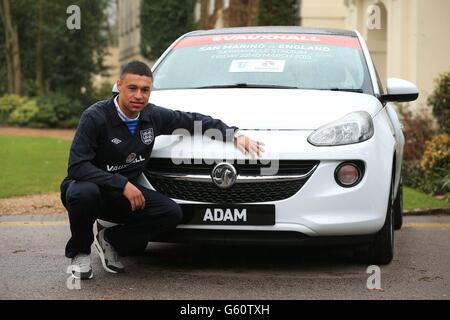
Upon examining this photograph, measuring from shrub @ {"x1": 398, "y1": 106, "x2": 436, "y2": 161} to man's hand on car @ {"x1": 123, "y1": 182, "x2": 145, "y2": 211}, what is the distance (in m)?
8.76

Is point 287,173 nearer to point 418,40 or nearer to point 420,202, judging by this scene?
point 420,202

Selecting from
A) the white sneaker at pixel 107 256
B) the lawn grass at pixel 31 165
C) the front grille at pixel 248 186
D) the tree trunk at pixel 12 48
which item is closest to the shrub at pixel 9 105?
the tree trunk at pixel 12 48

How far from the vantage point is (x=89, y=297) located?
198 inches

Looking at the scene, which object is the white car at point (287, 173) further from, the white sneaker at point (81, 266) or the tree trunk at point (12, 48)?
the tree trunk at point (12, 48)

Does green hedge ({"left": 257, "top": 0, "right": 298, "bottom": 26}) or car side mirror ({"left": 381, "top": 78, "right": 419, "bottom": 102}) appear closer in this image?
car side mirror ({"left": 381, "top": 78, "right": 419, "bottom": 102})

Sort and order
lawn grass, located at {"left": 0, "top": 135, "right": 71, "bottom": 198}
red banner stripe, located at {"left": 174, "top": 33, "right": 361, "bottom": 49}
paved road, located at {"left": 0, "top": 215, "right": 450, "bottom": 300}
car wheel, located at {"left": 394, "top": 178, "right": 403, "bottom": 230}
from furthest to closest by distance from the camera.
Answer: lawn grass, located at {"left": 0, "top": 135, "right": 71, "bottom": 198} < car wheel, located at {"left": 394, "top": 178, "right": 403, "bottom": 230} < red banner stripe, located at {"left": 174, "top": 33, "right": 361, "bottom": 49} < paved road, located at {"left": 0, "top": 215, "right": 450, "bottom": 300}

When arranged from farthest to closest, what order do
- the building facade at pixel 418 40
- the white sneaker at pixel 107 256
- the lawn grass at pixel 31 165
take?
the building facade at pixel 418 40 < the lawn grass at pixel 31 165 < the white sneaker at pixel 107 256

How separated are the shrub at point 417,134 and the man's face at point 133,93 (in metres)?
8.58

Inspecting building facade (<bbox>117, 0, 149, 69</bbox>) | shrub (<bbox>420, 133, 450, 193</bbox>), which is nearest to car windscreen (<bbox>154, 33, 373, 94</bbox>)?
shrub (<bbox>420, 133, 450, 193</bbox>)

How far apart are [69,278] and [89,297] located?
0.57 meters

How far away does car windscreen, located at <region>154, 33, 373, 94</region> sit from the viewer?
6.44 metres

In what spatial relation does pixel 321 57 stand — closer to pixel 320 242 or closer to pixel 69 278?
pixel 320 242

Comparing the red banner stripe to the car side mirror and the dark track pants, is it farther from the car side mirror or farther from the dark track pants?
the dark track pants

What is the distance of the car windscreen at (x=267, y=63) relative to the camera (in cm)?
644
